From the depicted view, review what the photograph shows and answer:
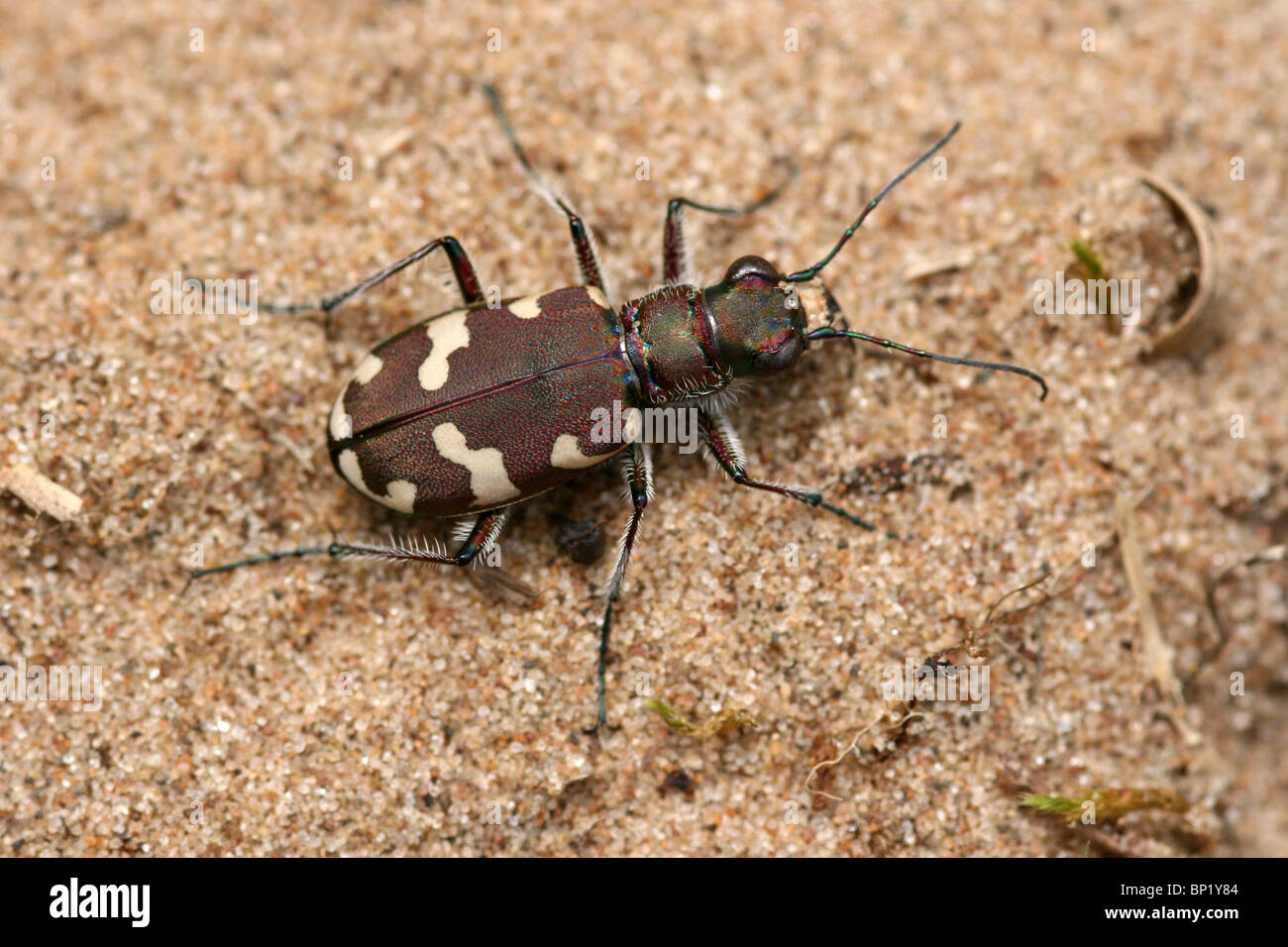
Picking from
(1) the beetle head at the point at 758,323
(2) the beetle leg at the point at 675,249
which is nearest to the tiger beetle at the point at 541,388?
(1) the beetle head at the point at 758,323

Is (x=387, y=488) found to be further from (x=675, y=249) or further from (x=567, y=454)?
(x=675, y=249)

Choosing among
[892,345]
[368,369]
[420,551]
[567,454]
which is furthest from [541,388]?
[892,345]

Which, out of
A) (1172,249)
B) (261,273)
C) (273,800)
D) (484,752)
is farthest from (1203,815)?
(261,273)

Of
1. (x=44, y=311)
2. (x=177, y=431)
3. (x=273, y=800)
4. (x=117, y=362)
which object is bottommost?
(x=273, y=800)

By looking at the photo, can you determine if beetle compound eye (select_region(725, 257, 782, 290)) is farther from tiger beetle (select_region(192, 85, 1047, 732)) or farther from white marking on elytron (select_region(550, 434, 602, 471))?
white marking on elytron (select_region(550, 434, 602, 471))

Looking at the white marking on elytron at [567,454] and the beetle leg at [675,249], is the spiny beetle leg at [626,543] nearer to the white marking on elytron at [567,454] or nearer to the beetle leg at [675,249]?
the white marking on elytron at [567,454]

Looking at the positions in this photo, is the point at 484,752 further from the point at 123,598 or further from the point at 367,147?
the point at 367,147
